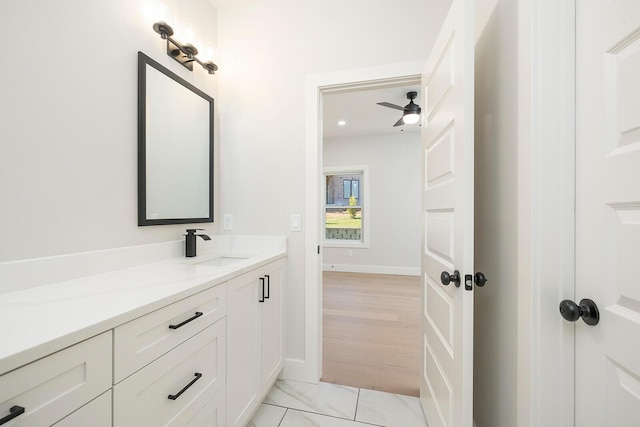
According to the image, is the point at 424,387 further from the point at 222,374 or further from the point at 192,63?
the point at 192,63

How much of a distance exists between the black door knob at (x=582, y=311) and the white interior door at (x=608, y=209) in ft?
0.04

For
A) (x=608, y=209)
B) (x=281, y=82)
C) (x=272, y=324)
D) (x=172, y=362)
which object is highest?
(x=281, y=82)

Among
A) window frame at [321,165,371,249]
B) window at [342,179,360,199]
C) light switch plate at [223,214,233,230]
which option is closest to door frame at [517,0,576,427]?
light switch plate at [223,214,233,230]

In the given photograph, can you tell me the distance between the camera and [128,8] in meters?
1.38

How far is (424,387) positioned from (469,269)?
1.02 metres

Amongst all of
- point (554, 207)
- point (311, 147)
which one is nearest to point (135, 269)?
point (311, 147)

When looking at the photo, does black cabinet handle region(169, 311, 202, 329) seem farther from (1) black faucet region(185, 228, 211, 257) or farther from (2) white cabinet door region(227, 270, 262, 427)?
(1) black faucet region(185, 228, 211, 257)

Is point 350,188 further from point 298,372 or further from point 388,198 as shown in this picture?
point 298,372

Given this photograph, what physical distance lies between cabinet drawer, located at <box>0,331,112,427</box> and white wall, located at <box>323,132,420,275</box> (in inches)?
194

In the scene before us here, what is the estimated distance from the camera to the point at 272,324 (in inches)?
67.1

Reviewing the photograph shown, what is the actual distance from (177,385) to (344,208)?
4903 mm

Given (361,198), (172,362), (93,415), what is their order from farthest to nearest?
(361,198)
(172,362)
(93,415)

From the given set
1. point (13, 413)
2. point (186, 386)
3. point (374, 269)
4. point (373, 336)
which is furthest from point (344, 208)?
point (13, 413)

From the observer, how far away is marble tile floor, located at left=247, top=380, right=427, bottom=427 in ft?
4.97
